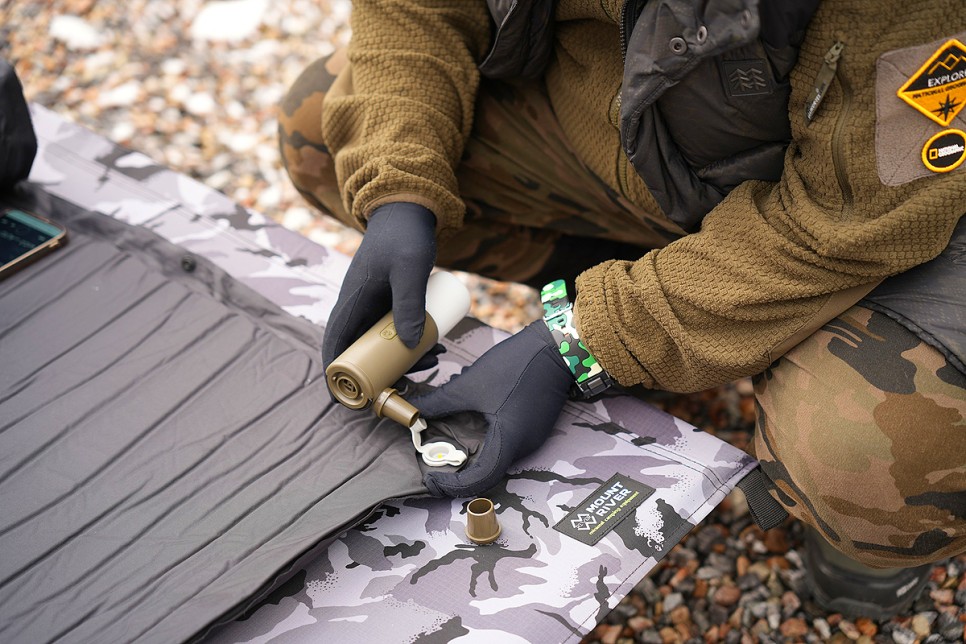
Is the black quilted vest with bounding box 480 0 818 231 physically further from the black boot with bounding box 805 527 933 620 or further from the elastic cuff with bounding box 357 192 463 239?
the black boot with bounding box 805 527 933 620

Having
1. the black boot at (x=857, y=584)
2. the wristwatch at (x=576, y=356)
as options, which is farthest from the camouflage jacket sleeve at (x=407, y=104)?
the black boot at (x=857, y=584)

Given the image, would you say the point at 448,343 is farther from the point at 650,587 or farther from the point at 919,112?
the point at 919,112

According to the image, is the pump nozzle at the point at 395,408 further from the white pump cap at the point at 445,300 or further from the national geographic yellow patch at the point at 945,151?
the national geographic yellow patch at the point at 945,151

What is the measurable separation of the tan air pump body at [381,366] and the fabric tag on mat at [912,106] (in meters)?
0.71

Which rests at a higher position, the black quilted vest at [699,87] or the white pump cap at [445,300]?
the black quilted vest at [699,87]

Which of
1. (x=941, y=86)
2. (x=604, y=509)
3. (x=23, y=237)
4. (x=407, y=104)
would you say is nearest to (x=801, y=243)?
(x=941, y=86)

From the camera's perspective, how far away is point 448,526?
1373mm

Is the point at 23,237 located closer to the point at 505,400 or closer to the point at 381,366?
the point at 381,366

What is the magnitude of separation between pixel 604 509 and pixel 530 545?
0.13 metres

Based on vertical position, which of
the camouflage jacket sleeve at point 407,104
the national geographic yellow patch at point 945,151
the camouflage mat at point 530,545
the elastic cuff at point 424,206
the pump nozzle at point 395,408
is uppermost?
the national geographic yellow patch at point 945,151

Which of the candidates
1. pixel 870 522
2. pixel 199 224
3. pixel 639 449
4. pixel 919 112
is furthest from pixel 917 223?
pixel 199 224

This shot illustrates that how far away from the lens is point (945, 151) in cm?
116

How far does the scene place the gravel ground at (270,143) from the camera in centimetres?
156

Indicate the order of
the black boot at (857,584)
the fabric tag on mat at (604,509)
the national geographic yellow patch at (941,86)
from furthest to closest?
the black boot at (857,584) → the fabric tag on mat at (604,509) → the national geographic yellow patch at (941,86)
